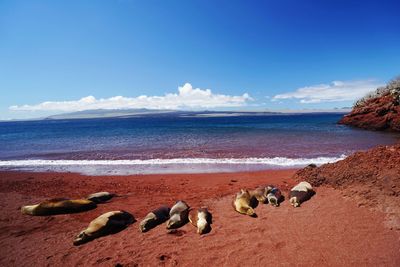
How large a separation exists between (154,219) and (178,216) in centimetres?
72

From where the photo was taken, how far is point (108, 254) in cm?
609

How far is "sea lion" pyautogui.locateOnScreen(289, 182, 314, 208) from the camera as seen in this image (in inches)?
326

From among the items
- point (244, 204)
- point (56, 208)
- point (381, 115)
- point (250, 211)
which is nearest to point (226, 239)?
point (250, 211)

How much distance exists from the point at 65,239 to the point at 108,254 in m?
1.71

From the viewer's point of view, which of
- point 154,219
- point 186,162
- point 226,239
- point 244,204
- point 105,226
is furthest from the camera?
point 186,162

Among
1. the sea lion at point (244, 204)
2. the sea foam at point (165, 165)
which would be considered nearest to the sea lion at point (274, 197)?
the sea lion at point (244, 204)

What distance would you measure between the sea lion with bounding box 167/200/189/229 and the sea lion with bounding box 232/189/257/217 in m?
1.67

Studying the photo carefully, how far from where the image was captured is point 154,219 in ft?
24.6

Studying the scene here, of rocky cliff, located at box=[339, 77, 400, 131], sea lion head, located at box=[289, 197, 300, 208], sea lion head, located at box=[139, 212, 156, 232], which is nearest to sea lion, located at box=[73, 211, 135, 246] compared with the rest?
sea lion head, located at box=[139, 212, 156, 232]

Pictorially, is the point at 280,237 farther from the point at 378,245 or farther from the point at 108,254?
the point at 108,254

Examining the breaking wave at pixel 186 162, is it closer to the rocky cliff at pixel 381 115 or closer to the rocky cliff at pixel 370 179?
the rocky cliff at pixel 370 179

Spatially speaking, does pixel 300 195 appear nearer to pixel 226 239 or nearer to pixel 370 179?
pixel 370 179

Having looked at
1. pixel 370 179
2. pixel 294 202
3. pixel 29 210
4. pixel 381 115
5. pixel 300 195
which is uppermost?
pixel 381 115

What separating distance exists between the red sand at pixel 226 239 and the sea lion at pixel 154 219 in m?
0.19
